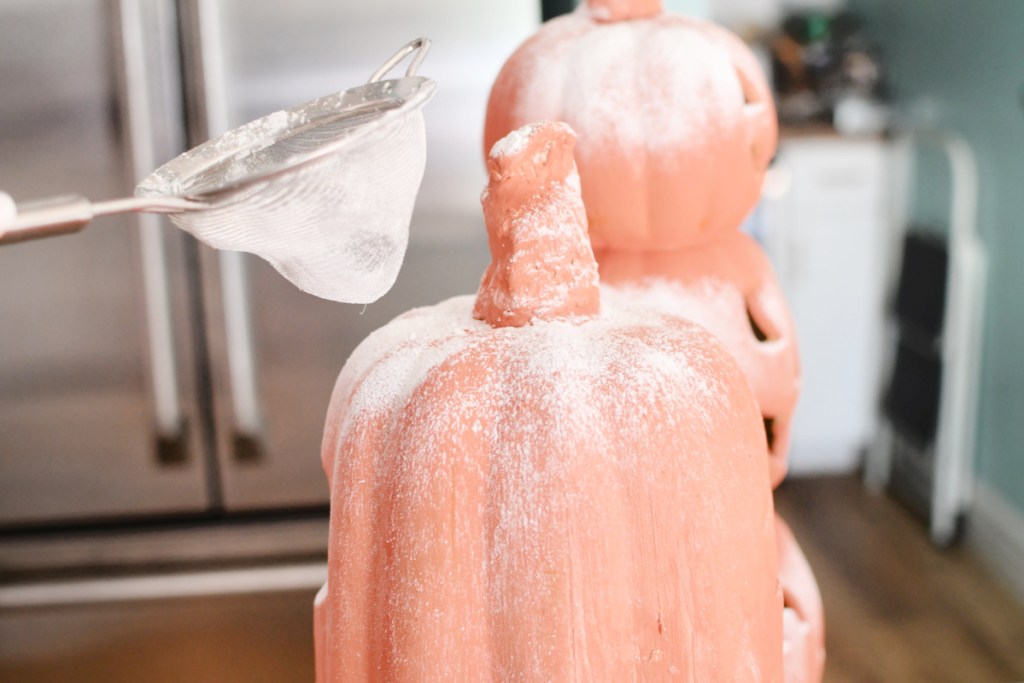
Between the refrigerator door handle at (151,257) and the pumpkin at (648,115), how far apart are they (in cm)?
102

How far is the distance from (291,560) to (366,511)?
4.19 feet

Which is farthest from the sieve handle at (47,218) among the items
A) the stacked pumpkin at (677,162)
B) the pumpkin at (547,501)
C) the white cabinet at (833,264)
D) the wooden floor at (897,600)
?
the white cabinet at (833,264)

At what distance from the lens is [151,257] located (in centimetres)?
158

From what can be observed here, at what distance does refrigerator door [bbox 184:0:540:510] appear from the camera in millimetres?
1563

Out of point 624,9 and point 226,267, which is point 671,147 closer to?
point 624,9

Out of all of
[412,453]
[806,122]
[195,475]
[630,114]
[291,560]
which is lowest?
[291,560]

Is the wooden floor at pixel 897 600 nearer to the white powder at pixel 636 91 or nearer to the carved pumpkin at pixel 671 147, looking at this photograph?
the carved pumpkin at pixel 671 147

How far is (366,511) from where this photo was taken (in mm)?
508

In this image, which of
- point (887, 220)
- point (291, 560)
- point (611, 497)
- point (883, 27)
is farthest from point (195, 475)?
point (883, 27)

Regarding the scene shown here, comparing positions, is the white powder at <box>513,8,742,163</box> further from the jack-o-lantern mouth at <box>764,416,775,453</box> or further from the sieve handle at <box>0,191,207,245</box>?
the sieve handle at <box>0,191,207,245</box>

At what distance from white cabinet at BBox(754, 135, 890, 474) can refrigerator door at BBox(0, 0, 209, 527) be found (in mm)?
1765

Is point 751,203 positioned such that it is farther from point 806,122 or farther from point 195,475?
point 806,122

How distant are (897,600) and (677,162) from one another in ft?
6.18

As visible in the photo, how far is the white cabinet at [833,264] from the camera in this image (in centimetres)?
275
